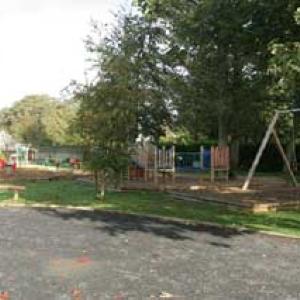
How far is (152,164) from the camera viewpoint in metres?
29.4

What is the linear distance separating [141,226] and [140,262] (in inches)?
158

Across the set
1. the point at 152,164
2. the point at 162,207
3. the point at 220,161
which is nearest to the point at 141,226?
the point at 162,207

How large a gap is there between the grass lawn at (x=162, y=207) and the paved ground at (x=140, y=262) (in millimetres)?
1355

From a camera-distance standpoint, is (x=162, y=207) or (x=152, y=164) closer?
(x=162, y=207)

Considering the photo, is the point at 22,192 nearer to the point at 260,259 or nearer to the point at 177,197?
the point at 177,197

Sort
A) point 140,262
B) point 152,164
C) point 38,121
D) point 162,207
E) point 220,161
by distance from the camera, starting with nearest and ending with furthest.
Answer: point 140,262, point 162,207, point 220,161, point 152,164, point 38,121

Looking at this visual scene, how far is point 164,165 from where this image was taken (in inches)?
1117

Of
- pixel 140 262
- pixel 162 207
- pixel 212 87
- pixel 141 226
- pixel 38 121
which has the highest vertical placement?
pixel 38 121

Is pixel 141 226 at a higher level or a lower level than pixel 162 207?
lower

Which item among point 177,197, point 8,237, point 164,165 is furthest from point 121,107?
point 8,237

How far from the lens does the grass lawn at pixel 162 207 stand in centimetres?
1436

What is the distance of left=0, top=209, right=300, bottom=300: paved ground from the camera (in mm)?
7762

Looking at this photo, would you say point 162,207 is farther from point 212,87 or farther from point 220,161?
point 212,87

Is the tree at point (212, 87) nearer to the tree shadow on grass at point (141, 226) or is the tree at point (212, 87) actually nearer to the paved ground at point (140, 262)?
the tree shadow on grass at point (141, 226)
